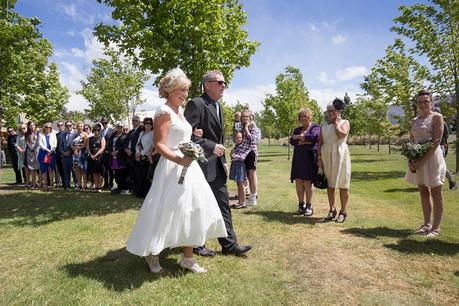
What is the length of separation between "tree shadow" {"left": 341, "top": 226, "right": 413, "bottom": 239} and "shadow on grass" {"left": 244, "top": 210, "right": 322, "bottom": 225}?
82cm

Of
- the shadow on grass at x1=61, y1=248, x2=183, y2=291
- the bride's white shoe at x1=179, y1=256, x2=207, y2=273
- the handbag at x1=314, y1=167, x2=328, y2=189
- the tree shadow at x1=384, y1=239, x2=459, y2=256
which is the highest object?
the handbag at x1=314, y1=167, x2=328, y2=189

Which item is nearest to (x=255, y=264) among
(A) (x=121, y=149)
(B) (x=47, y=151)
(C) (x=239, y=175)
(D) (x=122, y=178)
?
(C) (x=239, y=175)

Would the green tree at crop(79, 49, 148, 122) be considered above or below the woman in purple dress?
above

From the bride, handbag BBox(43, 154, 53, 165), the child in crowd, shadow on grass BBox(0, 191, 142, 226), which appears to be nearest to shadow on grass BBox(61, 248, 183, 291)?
the bride

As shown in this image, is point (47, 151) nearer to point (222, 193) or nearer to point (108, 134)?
point (108, 134)

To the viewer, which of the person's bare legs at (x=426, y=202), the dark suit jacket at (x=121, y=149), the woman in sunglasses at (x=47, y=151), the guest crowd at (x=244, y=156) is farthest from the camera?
the woman in sunglasses at (x=47, y=151)

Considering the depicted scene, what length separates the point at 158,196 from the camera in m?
3.99

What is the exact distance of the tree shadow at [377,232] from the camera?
6.09 m

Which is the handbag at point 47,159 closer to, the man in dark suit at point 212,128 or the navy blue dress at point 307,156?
the navy blue dress at point 307,156

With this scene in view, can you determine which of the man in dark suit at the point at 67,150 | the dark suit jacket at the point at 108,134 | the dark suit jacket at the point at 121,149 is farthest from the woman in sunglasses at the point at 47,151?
the dark suit jacket at the point at 121,149

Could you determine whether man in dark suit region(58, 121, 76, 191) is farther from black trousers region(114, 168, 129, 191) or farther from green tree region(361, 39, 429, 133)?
green tree region(361, 39, 429, 133)

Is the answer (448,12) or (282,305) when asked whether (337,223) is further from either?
(448,12)

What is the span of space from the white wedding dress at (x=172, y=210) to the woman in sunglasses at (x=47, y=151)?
9.47 metres

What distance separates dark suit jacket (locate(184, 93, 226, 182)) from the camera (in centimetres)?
452
